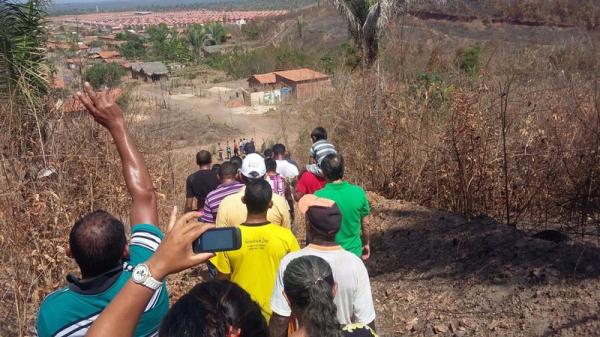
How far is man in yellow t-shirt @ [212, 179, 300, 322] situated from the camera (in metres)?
3.28

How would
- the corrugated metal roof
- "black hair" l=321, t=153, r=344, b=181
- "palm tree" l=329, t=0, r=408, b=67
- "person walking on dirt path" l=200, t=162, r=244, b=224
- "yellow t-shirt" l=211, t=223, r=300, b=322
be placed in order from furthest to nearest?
the corrugated metal roof, "palm tree" l=329, t=0, r=408, b=67, "person walking on dirt path" l=200, t=162, r=244, b=224, "black hair" l=321, t=153, r=344, b=181, "yellow t-shirt" l=211, t=223, r=300, b=322

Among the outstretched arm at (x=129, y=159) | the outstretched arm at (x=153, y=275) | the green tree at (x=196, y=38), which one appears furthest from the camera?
the green tree at (x=196, y=38)

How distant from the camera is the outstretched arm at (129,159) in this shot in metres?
2.57

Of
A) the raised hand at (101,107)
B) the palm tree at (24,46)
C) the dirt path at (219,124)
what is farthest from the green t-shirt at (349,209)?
the dirt path at (219,124)

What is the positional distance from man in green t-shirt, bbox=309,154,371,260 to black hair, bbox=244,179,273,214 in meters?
0.78

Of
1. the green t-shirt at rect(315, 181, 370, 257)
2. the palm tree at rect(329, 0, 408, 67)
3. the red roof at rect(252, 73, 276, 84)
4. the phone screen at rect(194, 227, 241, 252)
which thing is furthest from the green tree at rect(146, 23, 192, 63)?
the phone screen at rect(194, 227, 241, 252)

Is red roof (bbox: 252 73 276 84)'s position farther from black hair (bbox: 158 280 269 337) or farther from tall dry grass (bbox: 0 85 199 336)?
black hair (bbox: 158 280 269 337)

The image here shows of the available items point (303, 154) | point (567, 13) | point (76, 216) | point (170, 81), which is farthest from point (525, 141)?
point (170, 81)

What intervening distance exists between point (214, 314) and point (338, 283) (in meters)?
1.40

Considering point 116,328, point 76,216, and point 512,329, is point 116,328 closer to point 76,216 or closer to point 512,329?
point 512,329

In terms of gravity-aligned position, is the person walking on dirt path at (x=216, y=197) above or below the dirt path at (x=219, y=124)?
above

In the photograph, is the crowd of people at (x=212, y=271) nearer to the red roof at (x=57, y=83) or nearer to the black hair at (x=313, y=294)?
the black hair at (x=313, y=294)

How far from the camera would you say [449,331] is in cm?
450

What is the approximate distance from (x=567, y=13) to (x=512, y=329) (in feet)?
102
